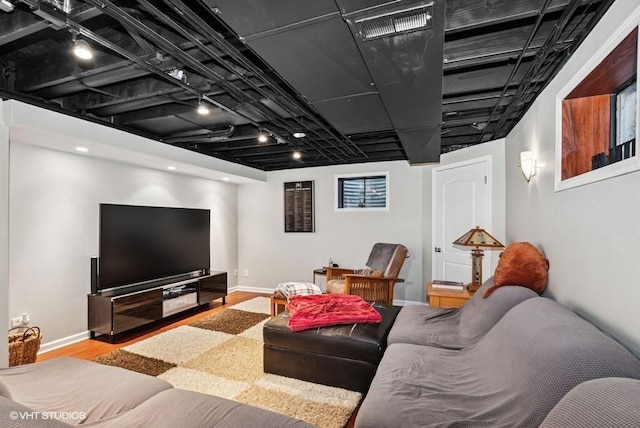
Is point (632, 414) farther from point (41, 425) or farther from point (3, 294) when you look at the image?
point (3, 294)

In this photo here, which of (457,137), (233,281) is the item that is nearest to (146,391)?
(457,137)

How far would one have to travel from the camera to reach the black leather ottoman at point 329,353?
7.96 ft

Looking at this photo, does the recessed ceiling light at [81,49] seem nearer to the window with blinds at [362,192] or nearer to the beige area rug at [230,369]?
the beige area rug at [230,369]

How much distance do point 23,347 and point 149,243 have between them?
164 cm

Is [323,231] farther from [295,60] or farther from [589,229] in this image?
[589,229]

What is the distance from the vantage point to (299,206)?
19.4 ft

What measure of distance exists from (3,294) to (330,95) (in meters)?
3.02

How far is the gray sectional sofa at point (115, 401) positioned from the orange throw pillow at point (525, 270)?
5.86 feet

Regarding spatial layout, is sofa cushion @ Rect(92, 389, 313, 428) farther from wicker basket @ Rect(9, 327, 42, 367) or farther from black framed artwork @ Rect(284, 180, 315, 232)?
black framed artwork @ Rect(284, 180, 315, 232)

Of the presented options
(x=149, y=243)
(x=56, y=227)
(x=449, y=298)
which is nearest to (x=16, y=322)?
(x=56, y=227)

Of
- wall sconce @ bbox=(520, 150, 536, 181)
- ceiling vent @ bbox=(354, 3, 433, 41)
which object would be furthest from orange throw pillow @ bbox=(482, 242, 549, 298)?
ceiling vent @ bbox=(354, 3, 433, 41)

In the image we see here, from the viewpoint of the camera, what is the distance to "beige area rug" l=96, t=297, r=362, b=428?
2.28m

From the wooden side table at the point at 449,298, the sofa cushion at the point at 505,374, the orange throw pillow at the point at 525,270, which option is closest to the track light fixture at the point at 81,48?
the sofa cushion at the point at 505,374

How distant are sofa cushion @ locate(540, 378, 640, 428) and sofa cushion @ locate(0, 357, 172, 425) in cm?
171
